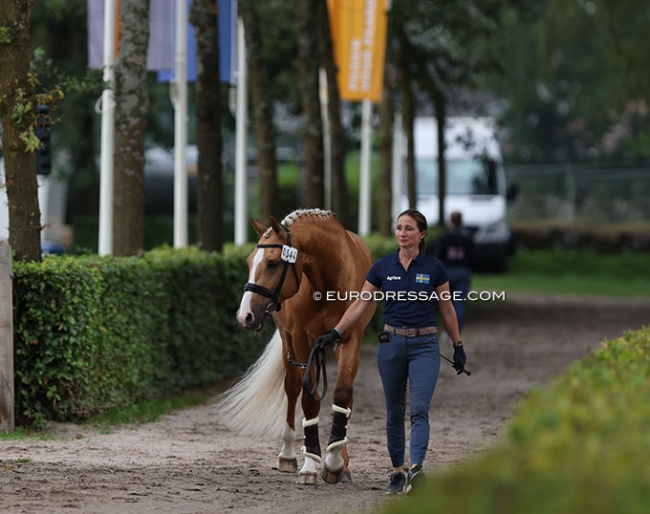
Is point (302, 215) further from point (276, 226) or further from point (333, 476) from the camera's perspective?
point (333, 476)

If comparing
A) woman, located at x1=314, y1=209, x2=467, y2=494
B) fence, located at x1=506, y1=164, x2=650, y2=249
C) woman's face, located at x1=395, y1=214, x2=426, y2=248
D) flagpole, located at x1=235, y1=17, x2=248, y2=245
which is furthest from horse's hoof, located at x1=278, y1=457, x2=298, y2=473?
fence, located at x1=506, y1=164, x2=650, y2=249

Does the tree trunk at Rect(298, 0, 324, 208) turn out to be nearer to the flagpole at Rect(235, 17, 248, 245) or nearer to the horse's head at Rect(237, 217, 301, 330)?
the flagpole at Rect(235, 17, 248, 245)

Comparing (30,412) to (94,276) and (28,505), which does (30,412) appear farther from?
(28,505)

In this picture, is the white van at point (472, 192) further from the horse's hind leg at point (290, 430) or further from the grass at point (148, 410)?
the horse's hind leg at point (290, 430)

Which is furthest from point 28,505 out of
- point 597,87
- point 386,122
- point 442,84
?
point 597,87

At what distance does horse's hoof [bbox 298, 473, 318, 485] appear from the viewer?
1006cm

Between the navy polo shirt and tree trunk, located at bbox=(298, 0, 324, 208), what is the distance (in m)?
11.6

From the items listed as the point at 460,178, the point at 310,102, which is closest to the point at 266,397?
the point at 310,102

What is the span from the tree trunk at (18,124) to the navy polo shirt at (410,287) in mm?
3962

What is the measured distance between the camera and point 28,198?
1256 cm

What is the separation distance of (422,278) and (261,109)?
12.3 m

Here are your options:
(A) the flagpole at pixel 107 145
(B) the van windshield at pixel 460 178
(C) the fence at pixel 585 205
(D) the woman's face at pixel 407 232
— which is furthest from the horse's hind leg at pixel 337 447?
(C) the fence at pixel 585 205

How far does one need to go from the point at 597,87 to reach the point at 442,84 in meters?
30.8

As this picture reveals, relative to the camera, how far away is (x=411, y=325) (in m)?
9.48
